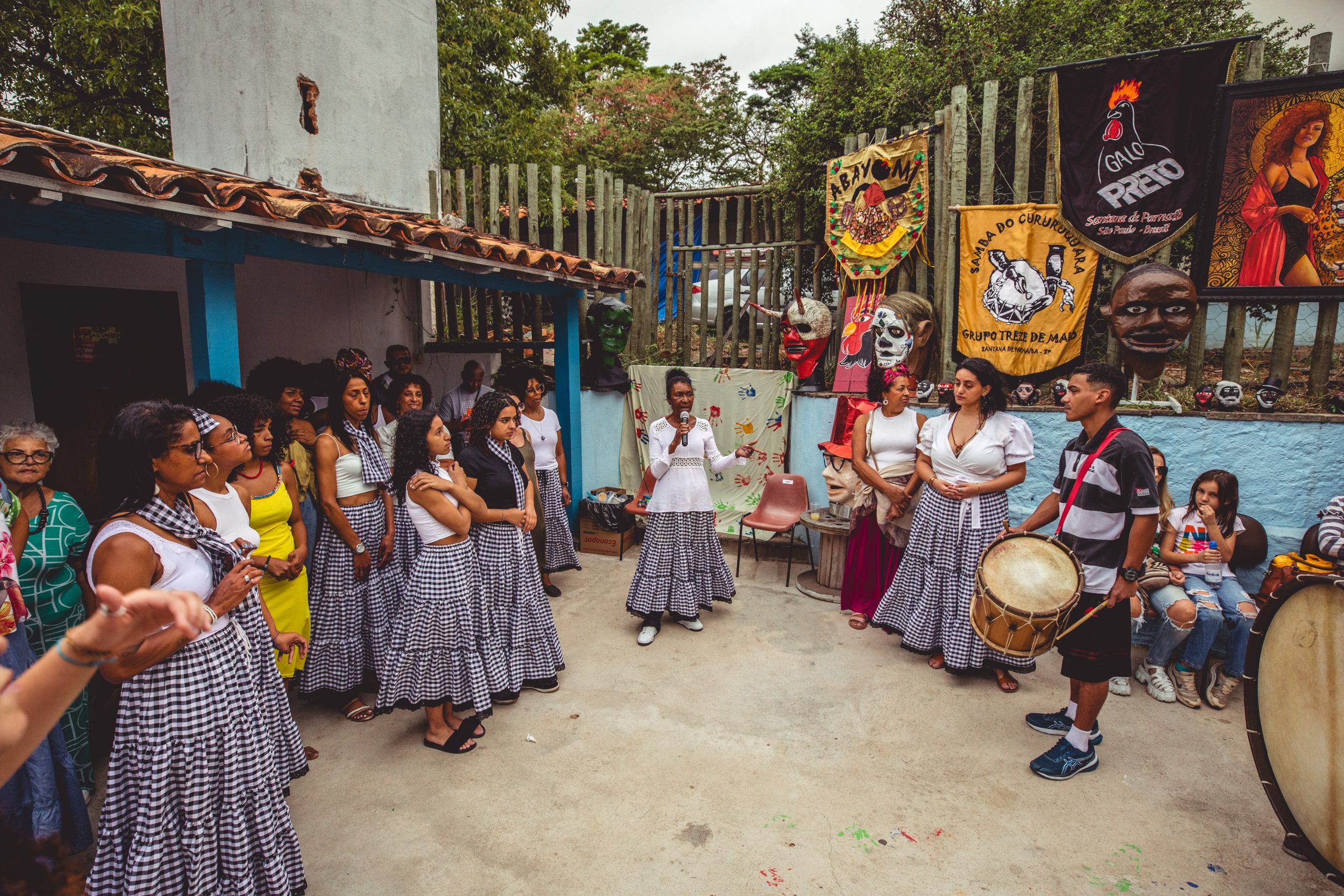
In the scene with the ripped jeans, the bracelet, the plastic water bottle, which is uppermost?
the bracelet

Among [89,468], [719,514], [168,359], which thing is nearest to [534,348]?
[719,514]

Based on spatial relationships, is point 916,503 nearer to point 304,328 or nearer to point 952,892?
point 952,892

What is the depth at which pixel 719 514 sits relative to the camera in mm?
7266

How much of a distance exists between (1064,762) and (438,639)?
10.3 ft

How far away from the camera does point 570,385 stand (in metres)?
6.95

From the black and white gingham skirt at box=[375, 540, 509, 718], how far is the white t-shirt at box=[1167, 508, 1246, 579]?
4.24m

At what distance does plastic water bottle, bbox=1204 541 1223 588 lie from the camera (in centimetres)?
428

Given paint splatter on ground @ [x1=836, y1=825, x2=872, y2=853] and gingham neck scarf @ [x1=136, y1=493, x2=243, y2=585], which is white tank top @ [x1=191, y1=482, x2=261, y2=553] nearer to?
gingham neck scarf @ [x1=136, y1=493, x2=243, y2=585]

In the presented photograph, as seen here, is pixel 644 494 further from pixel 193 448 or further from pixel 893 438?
pixel 193 448

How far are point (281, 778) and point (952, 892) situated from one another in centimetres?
267

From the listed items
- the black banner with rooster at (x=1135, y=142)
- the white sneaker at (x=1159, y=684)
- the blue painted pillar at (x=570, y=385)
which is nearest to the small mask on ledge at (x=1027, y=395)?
the black banner with rooster at (x=1135, y=142)

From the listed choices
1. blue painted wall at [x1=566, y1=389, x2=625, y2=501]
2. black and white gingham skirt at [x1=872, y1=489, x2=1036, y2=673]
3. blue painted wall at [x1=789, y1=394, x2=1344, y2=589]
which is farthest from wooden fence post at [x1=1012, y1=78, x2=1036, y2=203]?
blue painted wall at [x1=566, y1=389, x2=625, y2=501]

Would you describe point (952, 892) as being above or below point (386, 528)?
below

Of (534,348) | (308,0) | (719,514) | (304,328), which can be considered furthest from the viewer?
(534,348)
